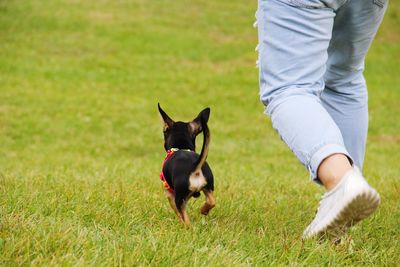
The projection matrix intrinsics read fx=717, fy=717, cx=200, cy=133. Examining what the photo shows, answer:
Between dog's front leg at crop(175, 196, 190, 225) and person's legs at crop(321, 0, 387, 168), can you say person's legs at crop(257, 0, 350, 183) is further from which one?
dog's front leg at crop(175, 196, 190, 225)

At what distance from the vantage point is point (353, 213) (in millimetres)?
2990

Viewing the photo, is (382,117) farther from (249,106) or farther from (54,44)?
(54,44)

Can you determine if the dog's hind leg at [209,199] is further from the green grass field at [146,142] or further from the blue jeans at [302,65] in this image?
the blue jeans at [302,65]

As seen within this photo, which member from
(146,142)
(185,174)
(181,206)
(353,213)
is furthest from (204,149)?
(146,142)

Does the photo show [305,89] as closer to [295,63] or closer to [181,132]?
[295,63]

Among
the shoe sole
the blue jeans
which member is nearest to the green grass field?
the shoe sole

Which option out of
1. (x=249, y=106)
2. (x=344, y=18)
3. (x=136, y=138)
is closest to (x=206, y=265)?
(x=344, y=18)

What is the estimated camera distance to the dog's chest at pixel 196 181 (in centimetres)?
407

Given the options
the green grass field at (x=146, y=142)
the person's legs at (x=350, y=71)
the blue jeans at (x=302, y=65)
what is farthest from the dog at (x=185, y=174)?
the person's legs at (x=350, y=71)

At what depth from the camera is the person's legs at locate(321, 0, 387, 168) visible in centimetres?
370

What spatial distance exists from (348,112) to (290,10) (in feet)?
3.97

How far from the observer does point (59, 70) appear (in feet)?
58.9

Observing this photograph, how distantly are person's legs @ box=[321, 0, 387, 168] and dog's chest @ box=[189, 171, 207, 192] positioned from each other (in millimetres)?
916

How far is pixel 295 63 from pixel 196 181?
1.06 metres
